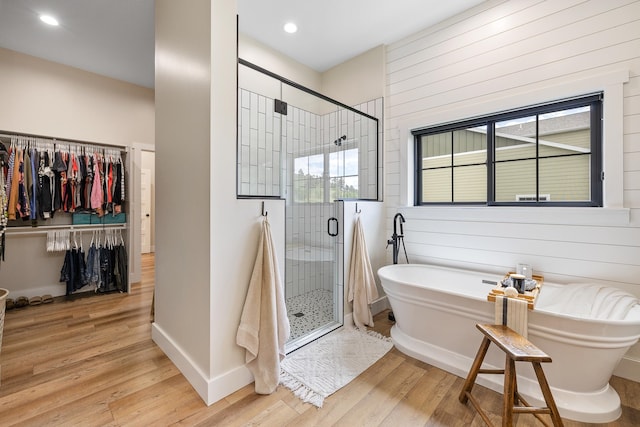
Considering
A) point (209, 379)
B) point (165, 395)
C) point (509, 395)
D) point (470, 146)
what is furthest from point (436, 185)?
point (165, 395)

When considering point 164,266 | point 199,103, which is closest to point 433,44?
point 199,103

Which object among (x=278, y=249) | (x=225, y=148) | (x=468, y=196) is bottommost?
(x=278, y=249)

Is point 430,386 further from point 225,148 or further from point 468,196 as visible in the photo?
point 225,148

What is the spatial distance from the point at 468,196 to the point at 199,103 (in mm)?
2619

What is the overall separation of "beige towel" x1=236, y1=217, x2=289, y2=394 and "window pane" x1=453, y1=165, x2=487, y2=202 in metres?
2.15

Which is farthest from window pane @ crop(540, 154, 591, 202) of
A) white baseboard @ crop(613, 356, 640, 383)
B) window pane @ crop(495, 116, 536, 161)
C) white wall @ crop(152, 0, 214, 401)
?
white wall @ crop(152, 0, 214, 401)

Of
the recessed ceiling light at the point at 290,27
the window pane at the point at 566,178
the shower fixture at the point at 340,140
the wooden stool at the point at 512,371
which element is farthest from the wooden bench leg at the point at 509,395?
the recessed ceiling light at the point at 290,27

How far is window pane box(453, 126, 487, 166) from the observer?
274cm

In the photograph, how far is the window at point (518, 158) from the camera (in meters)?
2.22

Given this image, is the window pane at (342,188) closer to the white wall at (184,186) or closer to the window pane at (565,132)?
the white wall at (184,186)

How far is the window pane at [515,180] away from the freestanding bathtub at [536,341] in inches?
30.6

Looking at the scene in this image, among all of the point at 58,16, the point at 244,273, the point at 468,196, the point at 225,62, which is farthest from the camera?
the point at 468,196

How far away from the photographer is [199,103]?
1747mm

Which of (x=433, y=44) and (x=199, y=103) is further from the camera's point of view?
(x=433, y=44)
